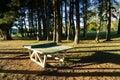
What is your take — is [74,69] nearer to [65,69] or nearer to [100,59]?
[65,69]

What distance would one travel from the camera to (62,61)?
11055 mm

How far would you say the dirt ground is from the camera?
873 centimetres

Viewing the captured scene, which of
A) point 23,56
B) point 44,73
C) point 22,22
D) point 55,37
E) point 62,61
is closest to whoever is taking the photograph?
point 44,73

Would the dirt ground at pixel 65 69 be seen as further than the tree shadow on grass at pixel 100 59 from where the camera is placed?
No

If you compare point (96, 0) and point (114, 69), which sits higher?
point (96, 0)

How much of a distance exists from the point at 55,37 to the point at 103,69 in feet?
43.1

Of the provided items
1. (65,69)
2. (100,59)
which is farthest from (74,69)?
(100,59)

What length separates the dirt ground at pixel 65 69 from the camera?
28.7 feet

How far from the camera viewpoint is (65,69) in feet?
32.1

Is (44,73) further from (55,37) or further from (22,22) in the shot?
(22,22)

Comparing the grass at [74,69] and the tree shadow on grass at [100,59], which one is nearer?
the grass at [74,69]

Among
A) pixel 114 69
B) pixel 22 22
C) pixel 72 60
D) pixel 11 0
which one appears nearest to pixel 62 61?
pixel 72 60

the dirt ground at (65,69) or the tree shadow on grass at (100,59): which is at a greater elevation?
the tree shadow on grass at (100,59)

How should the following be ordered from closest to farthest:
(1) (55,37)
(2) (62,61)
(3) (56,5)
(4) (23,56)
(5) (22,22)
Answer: (2) (62,61)
(4) (23,56)
(3) (56,5)
(1) (55,37)
(5) (22,22)
